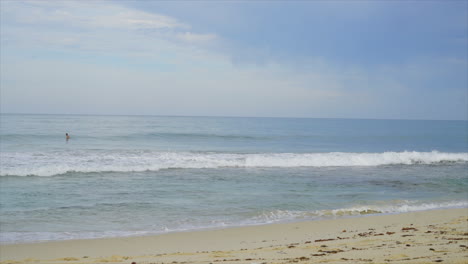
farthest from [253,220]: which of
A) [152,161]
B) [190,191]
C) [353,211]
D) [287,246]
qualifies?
[152,161]

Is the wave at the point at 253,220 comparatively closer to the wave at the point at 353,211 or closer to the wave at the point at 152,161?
the wave at the point at 353,211

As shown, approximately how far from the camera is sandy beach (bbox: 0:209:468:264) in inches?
227

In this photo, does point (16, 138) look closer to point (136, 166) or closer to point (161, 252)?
point (136, 166)

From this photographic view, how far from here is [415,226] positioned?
8609 millimetres

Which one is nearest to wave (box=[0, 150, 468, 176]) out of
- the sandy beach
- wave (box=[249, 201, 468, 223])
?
wave (box=[249, 201, 468, 223])

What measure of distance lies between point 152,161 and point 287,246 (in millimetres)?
15020

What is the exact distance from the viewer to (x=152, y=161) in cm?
2064

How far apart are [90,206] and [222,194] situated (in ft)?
14.4

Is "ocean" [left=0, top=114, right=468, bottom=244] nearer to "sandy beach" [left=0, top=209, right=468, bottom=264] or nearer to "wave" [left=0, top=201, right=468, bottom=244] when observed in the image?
"wave" [left=0, top=201, right=468, bottom=244]

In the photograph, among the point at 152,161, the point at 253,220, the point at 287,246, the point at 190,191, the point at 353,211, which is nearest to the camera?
the point at 287,246

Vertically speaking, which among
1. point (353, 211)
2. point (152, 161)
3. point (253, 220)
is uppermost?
point (152, 161)

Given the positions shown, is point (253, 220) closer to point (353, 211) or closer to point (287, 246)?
point (287, 246)

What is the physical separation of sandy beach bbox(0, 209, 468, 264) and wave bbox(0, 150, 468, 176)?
1067 centimetres

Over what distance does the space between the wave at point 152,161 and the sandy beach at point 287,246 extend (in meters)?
10.7
